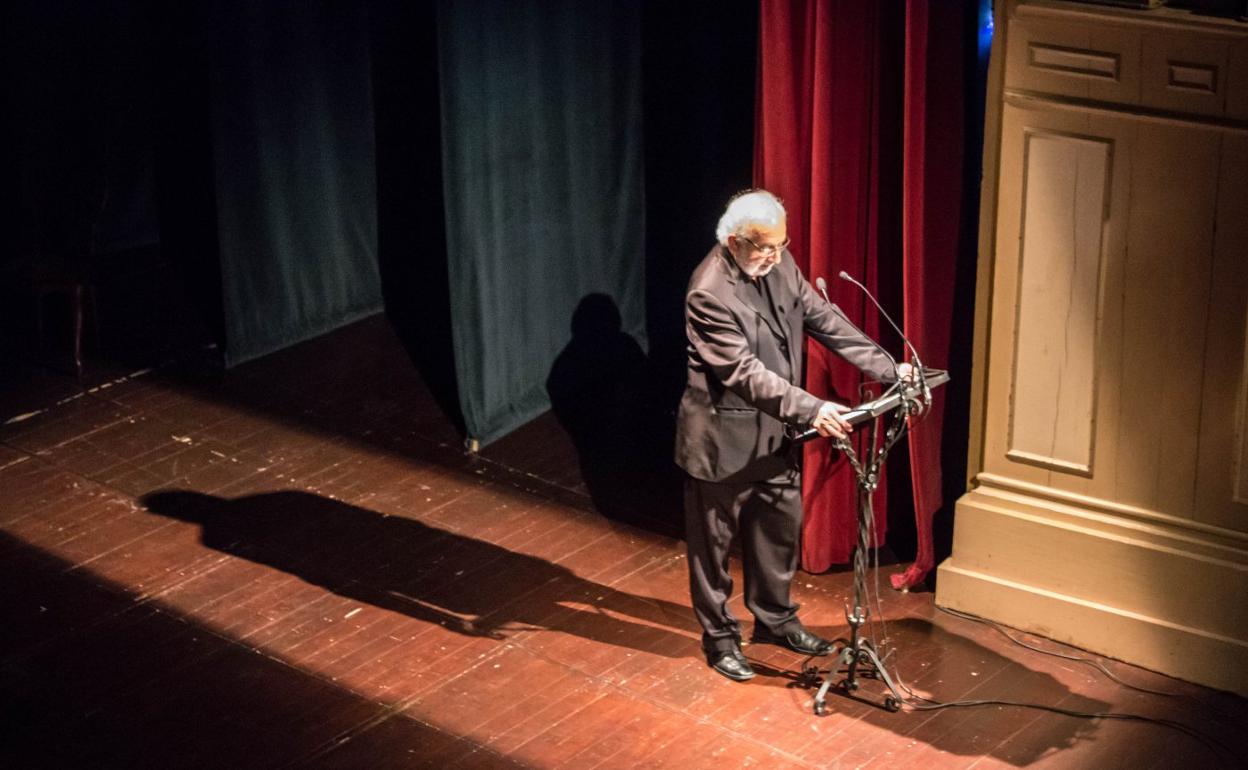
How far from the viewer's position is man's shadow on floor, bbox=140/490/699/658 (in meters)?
5.55

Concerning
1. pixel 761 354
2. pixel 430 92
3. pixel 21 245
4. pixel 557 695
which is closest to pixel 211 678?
pixel 557 695

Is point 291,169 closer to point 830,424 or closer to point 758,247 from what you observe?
point 758,247

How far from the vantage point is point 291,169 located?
787 cm

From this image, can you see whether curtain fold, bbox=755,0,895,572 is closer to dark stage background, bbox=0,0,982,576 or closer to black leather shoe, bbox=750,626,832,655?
dark stage background, bbox=0,0,982,576

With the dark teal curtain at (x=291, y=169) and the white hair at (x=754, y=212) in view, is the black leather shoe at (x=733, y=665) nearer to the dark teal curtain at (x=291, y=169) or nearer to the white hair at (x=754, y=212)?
the white hair at (x=754, y=212)

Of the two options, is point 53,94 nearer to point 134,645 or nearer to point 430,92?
point 430,92

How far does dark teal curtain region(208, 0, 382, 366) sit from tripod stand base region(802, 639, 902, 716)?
11.9 feet

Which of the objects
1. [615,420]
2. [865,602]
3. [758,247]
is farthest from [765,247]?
[615,420]

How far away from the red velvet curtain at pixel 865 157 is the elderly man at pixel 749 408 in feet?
1.17

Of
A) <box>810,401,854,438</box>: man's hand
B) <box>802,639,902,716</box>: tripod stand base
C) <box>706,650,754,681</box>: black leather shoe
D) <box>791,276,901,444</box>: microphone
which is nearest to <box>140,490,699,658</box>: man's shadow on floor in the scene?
<box>706,650,754,681</box>: black leather shoe

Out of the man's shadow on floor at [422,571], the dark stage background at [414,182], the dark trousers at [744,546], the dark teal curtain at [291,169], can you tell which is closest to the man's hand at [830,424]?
the dark trousers at [744,546]

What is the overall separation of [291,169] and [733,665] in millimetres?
3687

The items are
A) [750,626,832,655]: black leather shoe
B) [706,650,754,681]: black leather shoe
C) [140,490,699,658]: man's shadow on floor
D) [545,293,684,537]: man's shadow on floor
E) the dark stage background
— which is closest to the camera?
[706,650,754,681]: black leather shoe

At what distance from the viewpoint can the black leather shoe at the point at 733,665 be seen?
17.0 feet
